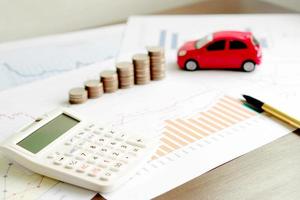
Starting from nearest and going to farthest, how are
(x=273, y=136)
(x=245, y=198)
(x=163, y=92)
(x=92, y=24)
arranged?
(x=245, y=198), (x=273, y=136), (x=163, y=92), (x=92, y=24)

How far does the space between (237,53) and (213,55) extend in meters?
0.04

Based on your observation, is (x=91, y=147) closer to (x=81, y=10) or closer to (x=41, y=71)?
(x=41, y=71)

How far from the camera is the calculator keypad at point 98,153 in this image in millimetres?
534

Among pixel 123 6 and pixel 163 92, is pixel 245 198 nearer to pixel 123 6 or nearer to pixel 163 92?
pixel 163 92

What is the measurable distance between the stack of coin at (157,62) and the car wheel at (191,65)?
5cm

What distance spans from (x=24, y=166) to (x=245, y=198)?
0.26 meters

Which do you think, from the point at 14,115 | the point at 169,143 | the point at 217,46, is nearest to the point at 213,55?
the point at 217,46

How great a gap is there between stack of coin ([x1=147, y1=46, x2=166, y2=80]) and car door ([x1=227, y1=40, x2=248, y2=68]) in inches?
4.5

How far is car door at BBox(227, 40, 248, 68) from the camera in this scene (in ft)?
2.55

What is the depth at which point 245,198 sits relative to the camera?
1.67ft

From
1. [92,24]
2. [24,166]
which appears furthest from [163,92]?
[92,24]

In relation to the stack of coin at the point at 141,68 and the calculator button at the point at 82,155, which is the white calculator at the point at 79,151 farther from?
the stack of coin at the point at 141,68

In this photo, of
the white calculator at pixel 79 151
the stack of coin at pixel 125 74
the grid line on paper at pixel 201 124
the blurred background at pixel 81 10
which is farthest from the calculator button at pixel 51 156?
the blurred background at pixel 81 10

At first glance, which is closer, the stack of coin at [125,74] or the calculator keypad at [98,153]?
the calculator keypad at [98,153]
